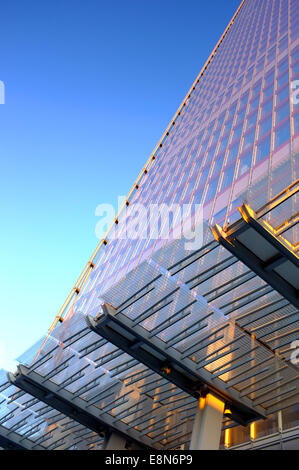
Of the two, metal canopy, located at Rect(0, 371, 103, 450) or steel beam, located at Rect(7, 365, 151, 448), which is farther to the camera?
metal canopy, located at Rect(0, 371, 103, 450)

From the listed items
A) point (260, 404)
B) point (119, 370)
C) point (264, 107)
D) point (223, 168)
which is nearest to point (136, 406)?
point (119, 370)

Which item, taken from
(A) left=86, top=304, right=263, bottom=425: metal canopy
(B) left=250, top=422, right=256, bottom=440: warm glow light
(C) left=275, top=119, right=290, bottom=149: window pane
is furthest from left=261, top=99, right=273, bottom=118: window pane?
(B) left=250, top=422, right=256, bottom=440: warm glow light

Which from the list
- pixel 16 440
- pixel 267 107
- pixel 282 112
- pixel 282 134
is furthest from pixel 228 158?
pixel 16 440

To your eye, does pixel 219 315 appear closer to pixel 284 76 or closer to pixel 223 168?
pixel 223 168

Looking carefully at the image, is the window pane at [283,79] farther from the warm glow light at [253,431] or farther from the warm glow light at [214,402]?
the warm glow light at [253,431]

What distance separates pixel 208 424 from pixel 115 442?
6.13 m

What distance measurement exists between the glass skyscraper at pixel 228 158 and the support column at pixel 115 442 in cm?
150

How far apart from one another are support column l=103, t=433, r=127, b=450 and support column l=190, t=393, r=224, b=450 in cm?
561

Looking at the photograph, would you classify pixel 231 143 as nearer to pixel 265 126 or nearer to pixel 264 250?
pixel 265 126

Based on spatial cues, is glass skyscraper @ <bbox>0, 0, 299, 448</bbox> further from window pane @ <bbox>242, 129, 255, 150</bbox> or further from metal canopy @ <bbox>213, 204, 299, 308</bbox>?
metal canopy @ <bbox>213, 204, 299, 308</bbox>

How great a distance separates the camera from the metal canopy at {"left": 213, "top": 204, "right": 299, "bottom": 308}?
1015cm

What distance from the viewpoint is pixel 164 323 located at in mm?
14562

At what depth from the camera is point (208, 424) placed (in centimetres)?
1502

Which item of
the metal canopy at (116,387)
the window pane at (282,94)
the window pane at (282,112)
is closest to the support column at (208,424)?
the metal canopy at (116,387)
